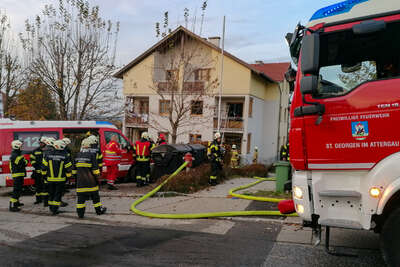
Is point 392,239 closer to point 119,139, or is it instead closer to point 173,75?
point 119,139

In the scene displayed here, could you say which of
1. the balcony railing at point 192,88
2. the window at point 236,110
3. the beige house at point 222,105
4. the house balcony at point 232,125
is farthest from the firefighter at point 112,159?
the window at point 236,110

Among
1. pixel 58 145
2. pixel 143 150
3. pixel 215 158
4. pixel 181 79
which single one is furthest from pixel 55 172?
pixel 181 79

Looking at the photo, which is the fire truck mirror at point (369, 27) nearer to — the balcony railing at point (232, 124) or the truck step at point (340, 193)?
the truck step at point (340, 193)

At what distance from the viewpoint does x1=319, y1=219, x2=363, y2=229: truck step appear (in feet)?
10.5

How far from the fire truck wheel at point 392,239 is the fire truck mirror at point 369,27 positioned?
1.85 meters

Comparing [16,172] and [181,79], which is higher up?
[181,79]

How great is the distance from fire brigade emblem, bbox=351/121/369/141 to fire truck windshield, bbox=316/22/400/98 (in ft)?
1.25

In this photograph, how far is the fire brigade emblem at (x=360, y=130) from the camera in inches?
126

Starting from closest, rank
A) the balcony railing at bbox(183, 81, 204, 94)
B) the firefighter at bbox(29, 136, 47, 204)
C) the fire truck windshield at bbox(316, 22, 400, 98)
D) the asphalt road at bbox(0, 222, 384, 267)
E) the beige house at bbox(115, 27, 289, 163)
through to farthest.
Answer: the fire truck windshield at bbox(316, 22, 400, 98) < the asphalt road at bbox(0, 222, 384, 267) < the firefighter at bbox(29, 136, 47, 204) < the balcony railing at bbox(183, 81, 204, 94) < the beige house at bbox(115, 27, 289, 163)

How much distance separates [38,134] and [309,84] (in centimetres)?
855

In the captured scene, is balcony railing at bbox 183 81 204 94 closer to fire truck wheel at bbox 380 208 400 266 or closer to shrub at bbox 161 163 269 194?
shrub at bbox 161 163 269 194

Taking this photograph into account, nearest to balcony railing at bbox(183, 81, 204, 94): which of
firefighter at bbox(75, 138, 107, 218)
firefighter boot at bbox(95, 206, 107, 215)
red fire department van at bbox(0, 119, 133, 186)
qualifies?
red fire department van at bbox(0, 119, 133, 186)

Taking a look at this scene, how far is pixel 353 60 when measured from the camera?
3.55m

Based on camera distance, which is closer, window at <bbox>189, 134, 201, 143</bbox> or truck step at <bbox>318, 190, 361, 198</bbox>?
truck step at <bbox>318, 190, 361, 198</bbox>
